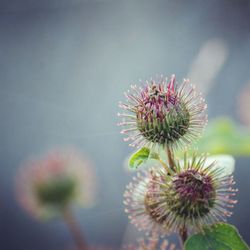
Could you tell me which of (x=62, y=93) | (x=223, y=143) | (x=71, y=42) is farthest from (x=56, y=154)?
(x=71, y=42)

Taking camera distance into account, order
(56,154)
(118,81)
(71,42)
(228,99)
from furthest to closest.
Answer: (71,42)
(118,81)
(228,99)
(56,154)

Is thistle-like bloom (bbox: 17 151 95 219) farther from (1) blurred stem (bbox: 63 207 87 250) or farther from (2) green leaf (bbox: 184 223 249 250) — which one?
(2) green leaf (bbox: 184 223 249 250)

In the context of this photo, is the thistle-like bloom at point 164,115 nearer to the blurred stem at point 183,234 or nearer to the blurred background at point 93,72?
the blurred stem at point 183,234

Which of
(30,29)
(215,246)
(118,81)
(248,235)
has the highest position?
(30,29)

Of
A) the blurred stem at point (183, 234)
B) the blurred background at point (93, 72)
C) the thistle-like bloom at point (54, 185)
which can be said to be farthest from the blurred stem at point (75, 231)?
the blurred background at point (93, 72)

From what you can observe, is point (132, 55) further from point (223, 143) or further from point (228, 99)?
point (223, 143)

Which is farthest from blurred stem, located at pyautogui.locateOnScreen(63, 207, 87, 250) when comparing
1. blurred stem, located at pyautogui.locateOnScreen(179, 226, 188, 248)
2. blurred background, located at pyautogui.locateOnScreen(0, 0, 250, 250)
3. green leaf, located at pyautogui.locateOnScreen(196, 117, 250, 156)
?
blurred background, located at pyautogui.locateOnScreen(0, 0, 250, 250)

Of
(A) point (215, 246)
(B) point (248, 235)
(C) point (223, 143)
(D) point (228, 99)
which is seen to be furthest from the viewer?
(D) point (228, 99)
